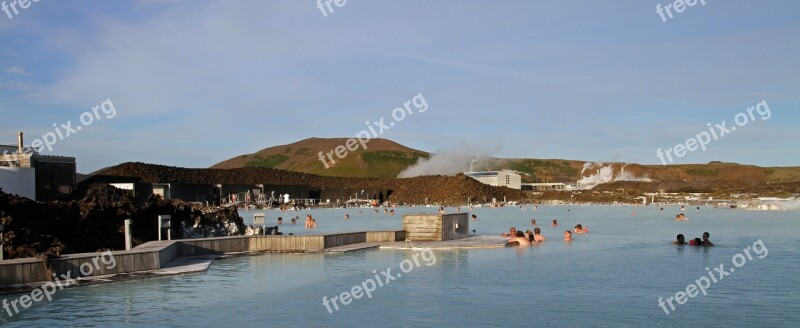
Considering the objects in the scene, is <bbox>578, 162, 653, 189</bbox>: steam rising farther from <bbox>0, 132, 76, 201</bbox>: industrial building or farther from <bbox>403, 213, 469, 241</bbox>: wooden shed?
<bbox>403, 213, 469, 241</bbox>: wooden shed

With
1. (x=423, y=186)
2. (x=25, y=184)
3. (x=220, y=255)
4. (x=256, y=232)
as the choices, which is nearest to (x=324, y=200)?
(x=423, y=186)

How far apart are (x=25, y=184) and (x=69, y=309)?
25.7 m

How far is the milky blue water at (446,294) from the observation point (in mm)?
12492

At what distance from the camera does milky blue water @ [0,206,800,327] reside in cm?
1249

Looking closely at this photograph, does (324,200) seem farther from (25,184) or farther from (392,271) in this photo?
(392,271)

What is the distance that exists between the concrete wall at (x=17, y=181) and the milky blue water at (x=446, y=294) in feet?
64.7

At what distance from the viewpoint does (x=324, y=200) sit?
104250mm
